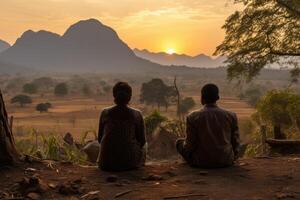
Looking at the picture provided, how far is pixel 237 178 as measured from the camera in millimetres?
6559

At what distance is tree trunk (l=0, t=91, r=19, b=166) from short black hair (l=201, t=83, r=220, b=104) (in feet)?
9.74

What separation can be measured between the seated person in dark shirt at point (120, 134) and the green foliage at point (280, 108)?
13.4 meters

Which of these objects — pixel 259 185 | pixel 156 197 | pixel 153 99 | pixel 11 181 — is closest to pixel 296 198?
pixel 259 185

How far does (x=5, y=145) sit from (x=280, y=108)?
1492 centimetres

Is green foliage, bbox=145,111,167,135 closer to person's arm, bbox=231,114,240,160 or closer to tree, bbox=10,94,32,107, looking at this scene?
person's arm, bbox=231,114,240,160

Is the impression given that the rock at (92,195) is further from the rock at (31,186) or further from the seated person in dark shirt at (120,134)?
the seated person in dark shirt at (120,134)

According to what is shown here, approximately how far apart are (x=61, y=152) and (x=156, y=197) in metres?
5.22

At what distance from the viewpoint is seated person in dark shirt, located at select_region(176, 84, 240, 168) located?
703 centimetres

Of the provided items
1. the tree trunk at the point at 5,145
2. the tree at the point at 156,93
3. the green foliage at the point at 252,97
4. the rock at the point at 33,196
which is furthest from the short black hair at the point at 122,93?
the green foliage at the point at 252,97

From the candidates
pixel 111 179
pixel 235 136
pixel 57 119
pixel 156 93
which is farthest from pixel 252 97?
pixel 111 179

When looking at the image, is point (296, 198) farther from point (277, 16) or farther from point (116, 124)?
point (277, 16)

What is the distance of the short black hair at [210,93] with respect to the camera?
7.01 meters

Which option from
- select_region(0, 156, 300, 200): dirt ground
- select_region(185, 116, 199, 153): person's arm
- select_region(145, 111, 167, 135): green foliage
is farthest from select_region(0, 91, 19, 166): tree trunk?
select_region(145, 111, 167, 135): green foliage

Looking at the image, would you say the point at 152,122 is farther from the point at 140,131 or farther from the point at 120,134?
the point at 120,134
